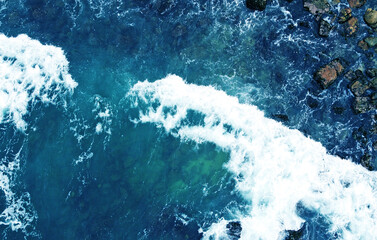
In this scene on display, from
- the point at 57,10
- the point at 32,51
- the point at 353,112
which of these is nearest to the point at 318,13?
the point at 353,112

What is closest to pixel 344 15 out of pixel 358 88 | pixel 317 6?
pixel 317 6

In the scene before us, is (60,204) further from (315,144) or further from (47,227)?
(315,144)

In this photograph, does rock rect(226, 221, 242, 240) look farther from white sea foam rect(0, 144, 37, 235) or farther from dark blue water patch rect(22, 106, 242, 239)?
white sea foam rect(0, 144, 37, 235)

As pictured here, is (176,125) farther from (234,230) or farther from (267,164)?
(234,230)

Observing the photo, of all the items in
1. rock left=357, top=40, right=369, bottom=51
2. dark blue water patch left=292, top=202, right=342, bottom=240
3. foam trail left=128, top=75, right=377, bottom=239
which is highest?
rock left=357, top=40, right=369, bottom=51

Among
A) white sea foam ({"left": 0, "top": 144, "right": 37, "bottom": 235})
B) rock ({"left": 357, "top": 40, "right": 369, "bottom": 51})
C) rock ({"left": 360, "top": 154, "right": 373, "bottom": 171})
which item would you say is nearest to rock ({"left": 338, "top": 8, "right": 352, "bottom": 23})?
rock ({"left": 357, "top": 40, "right": 369, "bottom": 51})

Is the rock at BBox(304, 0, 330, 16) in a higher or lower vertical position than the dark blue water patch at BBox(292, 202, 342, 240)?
higher

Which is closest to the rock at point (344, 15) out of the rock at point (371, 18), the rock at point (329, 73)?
the rock at point (371, 18)
